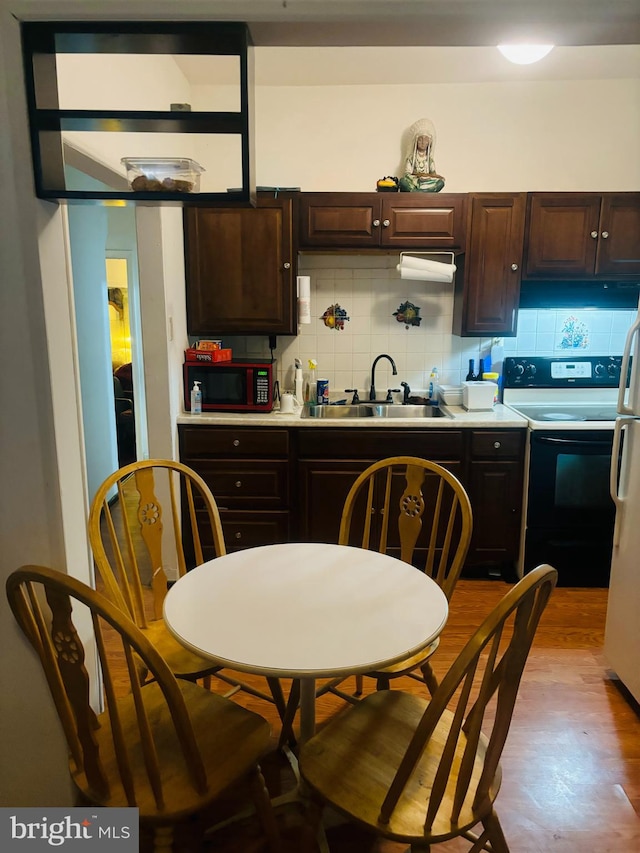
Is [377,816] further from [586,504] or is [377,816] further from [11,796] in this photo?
[586,504]

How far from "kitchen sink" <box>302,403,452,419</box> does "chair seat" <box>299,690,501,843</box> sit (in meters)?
2.03

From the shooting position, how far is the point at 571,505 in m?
3.09

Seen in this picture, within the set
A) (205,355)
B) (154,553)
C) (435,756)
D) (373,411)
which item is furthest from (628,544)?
(205,355)

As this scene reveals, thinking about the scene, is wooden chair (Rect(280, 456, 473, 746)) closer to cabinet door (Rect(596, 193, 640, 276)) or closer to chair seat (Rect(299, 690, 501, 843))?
chair seat (Rect(299, 690, 501, 843))

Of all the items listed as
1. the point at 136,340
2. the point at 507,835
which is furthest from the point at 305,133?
the point at 507,835

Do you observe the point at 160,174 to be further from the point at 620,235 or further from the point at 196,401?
the point at 620,235

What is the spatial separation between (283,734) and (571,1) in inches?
84.7

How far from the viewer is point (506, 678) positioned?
1.17 metres

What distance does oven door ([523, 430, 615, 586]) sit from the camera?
9.91ft

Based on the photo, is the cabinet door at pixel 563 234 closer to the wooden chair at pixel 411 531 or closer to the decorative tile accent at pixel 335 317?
the decorative tile accent at pixel 335 317

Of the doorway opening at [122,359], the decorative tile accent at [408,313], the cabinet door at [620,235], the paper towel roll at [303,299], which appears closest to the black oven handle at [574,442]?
the cabinet door at [620,235]

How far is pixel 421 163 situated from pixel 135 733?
118 inches

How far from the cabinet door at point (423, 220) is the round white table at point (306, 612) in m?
1.93

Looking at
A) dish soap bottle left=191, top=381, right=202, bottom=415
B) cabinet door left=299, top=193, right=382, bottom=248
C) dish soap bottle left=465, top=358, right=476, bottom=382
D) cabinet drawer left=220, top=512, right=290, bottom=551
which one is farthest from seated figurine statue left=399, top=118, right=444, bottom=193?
cabinet drawer left=220, top=512, right=290, bottom=551
